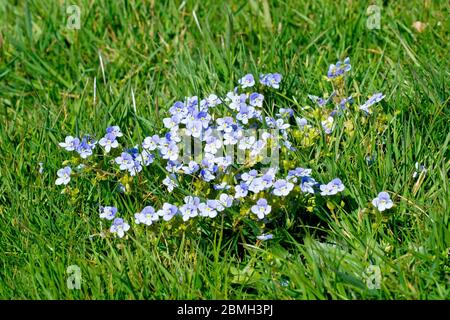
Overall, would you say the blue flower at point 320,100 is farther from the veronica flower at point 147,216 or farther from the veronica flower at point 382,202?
the veronica flower at point 147,216

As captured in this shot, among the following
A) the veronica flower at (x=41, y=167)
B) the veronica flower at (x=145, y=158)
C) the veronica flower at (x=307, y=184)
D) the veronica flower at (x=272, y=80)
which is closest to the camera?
the veronica flower at (x=307, y=184)

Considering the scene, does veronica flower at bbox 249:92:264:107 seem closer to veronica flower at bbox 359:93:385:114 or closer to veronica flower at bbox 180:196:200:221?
veronica flower at bbox 359:93:385:114

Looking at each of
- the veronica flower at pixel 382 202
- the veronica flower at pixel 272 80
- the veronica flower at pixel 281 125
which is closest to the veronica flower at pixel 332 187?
the veronica flower at pixel 382 202

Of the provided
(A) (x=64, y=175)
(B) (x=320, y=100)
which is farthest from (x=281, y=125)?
(A) (x=64, y=175)

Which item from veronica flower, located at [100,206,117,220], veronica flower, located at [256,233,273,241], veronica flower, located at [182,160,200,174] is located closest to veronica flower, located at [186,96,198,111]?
veronica flower, located at [182,160,200,174]

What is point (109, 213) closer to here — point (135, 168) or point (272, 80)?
point (135, 168)

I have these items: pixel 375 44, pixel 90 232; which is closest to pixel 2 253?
pixel 90 232
